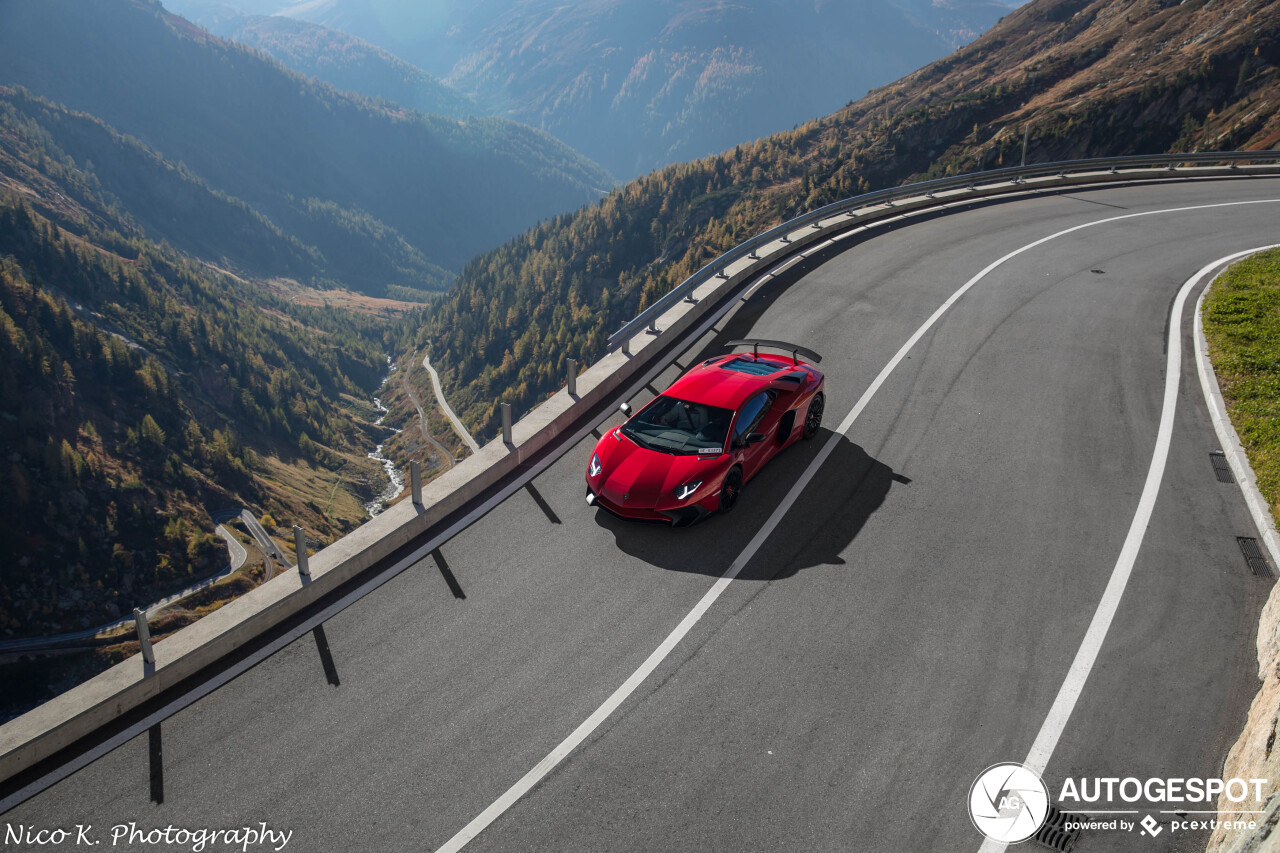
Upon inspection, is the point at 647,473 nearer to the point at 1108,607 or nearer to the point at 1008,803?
the point at 1008,803

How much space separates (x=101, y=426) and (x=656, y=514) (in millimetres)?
153057

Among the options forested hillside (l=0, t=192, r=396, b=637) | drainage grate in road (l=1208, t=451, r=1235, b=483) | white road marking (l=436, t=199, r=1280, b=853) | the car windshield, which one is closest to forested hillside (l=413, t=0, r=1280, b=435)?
drainage grate in road (l=1208, t=451, r=1235, b=483)

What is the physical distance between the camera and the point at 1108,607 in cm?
793

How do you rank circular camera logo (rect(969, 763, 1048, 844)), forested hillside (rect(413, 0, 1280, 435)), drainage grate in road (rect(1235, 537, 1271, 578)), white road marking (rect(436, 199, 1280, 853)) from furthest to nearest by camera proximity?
forested hillside (rect(413, 0, 1280, 435)) → drainage grate in road (rect(1235, 537, 1271, 578)) → white road marking (rect(436, 199, 1280, 853)) → circular camera logo (rect(969, 763, 1048, 844))

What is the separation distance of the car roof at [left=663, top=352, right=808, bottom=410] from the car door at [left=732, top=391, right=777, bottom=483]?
0.45 ft

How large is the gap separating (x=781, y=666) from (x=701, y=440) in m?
3.17

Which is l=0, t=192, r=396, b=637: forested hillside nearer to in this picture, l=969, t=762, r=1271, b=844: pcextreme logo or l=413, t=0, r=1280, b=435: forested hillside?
l=413, t=0, r=1280, b=435: forested hillside

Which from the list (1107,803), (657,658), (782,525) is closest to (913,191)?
(782,525)

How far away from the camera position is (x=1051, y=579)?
8352 millimetres

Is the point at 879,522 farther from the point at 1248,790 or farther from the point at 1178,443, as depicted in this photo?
the point at 1178,443

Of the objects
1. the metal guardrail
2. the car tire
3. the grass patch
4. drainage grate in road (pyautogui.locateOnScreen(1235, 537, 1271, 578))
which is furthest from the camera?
the metal guardrail

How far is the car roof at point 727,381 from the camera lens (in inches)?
395

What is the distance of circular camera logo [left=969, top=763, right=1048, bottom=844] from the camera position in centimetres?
575

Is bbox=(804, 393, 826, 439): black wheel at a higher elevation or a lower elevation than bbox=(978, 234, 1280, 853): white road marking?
higher
